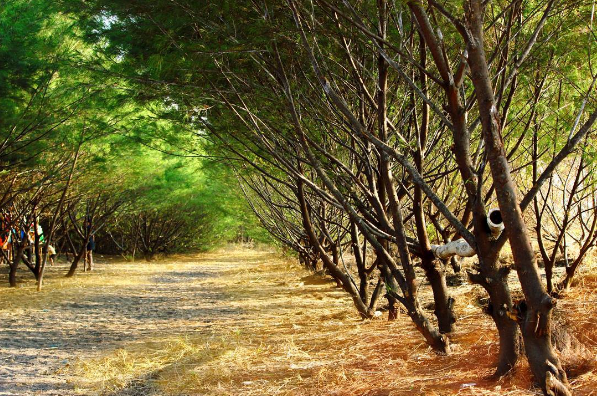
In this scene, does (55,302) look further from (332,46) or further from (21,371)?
(332,46)

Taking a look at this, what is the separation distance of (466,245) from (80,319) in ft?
22.8

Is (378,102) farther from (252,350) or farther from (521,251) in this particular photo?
(252,350)

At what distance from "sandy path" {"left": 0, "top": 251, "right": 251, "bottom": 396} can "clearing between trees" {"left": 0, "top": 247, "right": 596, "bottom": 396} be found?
0.02 meters

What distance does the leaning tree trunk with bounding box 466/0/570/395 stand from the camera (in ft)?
11.4

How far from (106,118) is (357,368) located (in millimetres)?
8224

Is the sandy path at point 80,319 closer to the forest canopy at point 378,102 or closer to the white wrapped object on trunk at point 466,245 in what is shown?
the forest canopy at point 378,102

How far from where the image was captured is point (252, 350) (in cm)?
655

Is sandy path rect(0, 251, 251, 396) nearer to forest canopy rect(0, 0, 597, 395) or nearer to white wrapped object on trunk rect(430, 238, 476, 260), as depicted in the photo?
forest canopy rect(0, 0, 597, 395)

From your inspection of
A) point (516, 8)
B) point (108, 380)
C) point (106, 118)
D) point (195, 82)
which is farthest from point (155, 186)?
point (516, 8)

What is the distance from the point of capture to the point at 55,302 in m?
11.8

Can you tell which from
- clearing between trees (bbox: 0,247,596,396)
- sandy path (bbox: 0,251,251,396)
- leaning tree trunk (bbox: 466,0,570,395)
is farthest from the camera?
sandy path (bbox: 0,251,251,396)

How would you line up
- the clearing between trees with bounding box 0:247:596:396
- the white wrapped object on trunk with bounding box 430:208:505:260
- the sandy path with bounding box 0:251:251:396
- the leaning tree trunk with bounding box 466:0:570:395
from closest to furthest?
the leaning tree trunk with bounding box 466:0:570:395, the white wrapped object on trunk with bounding box 430:208:505:260, the clearing between trees with bounding box 0:247:596:396, the sandy path with bounding box 0:251:251:396

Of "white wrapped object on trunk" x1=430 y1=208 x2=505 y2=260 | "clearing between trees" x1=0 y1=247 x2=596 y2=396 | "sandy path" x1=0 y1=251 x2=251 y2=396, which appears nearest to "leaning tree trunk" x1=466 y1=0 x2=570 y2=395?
"clearing between trees" x1=0 y1=247 x2=596 y2=396

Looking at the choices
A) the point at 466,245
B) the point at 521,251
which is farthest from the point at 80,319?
the point at 521,251
